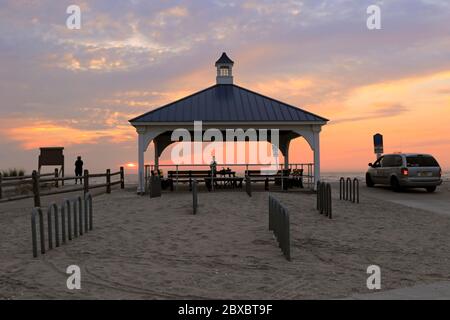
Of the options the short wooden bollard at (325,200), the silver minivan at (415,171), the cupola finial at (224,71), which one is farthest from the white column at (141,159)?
the silver minivan at (415,171)

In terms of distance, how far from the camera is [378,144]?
2459 cm

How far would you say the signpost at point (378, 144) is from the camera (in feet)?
80.4

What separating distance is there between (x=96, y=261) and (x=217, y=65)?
18.1 metres

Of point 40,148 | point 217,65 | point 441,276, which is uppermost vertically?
point 217,65

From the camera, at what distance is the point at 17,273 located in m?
6.85

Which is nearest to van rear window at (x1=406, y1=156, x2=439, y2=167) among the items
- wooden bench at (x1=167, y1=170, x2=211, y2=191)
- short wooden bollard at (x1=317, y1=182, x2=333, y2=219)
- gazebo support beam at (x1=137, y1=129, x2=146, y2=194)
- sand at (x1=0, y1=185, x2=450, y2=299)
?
sand at (x1=0, y1=185, x2=450, y2=299)

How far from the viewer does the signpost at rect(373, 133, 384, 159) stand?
965 inches

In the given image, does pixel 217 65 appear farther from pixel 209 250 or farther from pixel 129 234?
pixel 209 250

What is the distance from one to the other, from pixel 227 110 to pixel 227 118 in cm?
82

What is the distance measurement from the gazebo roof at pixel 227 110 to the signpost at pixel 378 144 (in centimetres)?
543

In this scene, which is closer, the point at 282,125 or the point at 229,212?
the point at 229,212

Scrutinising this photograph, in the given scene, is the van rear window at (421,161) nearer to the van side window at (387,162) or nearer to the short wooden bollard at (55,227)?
the van side window at (387,162)

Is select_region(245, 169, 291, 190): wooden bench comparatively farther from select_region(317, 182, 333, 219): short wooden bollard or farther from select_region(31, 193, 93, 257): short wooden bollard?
select_region(31, 193, 93, 257): short wooden bollard

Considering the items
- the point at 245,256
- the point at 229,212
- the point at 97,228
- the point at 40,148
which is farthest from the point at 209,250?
the point at 40,148
